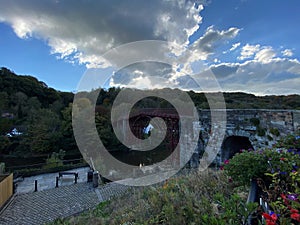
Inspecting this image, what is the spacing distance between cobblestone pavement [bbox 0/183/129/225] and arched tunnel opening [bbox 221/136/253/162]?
343 centimetres

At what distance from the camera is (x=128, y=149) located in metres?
16.7

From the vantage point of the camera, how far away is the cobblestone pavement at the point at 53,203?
460 cm

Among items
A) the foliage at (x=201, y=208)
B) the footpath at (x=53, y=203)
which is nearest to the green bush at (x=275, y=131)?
the foliage at (x=201, y=208)

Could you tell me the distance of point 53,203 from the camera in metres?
5.43

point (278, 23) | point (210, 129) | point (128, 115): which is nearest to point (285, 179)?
point (210, 129)

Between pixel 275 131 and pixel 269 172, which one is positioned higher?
pixel 275 131

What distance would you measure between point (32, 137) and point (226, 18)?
1534 cm

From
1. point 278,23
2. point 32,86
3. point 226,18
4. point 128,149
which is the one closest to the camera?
point 278,23

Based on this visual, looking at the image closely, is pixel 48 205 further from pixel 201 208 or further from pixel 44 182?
pixel 201 208

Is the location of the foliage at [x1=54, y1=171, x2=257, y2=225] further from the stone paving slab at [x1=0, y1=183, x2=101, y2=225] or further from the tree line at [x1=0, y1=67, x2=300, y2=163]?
the tree line at [x1=0, y1=67, x2=300, y2=163]

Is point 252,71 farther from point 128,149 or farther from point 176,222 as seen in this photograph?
point 128,149

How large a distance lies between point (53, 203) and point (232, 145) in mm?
6104

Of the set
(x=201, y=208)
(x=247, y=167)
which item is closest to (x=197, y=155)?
(x=247, y=167)

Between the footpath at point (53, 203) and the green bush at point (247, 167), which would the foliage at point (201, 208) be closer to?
the green bush at point (247, 167)
